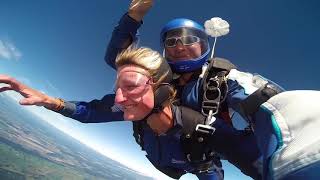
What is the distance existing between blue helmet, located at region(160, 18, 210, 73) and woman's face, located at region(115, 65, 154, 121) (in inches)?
22.1

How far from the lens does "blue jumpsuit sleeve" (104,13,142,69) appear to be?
2.01 m

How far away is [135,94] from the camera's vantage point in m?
1.59

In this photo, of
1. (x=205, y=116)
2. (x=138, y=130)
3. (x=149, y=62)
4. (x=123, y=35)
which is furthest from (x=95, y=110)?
(x=205, y=116)

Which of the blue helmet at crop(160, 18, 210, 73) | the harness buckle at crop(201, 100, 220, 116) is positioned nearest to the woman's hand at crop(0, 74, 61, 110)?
the blue helmet at crop(160, 18, 210, 73)

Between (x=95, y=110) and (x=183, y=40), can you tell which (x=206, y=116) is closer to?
(x=183, y=40)

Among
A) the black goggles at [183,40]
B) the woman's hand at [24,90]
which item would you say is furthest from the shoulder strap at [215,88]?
the woman's hand at [24,90]

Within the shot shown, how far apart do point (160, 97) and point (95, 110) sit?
111 cm

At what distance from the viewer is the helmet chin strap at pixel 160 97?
166cm

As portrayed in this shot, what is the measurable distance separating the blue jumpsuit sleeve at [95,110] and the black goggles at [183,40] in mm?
749

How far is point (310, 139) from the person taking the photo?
581 millimetres

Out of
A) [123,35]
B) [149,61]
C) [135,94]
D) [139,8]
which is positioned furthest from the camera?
[123,35]

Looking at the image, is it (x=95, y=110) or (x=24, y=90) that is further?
(x=95, y=110)

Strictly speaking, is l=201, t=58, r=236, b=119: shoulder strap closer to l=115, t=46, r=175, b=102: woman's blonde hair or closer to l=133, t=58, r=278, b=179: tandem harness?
l=133, t=58, r=278, b=179: tandem harness

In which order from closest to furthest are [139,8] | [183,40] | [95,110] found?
1. [139,8]
2. [183,40]
3. [95,110]
